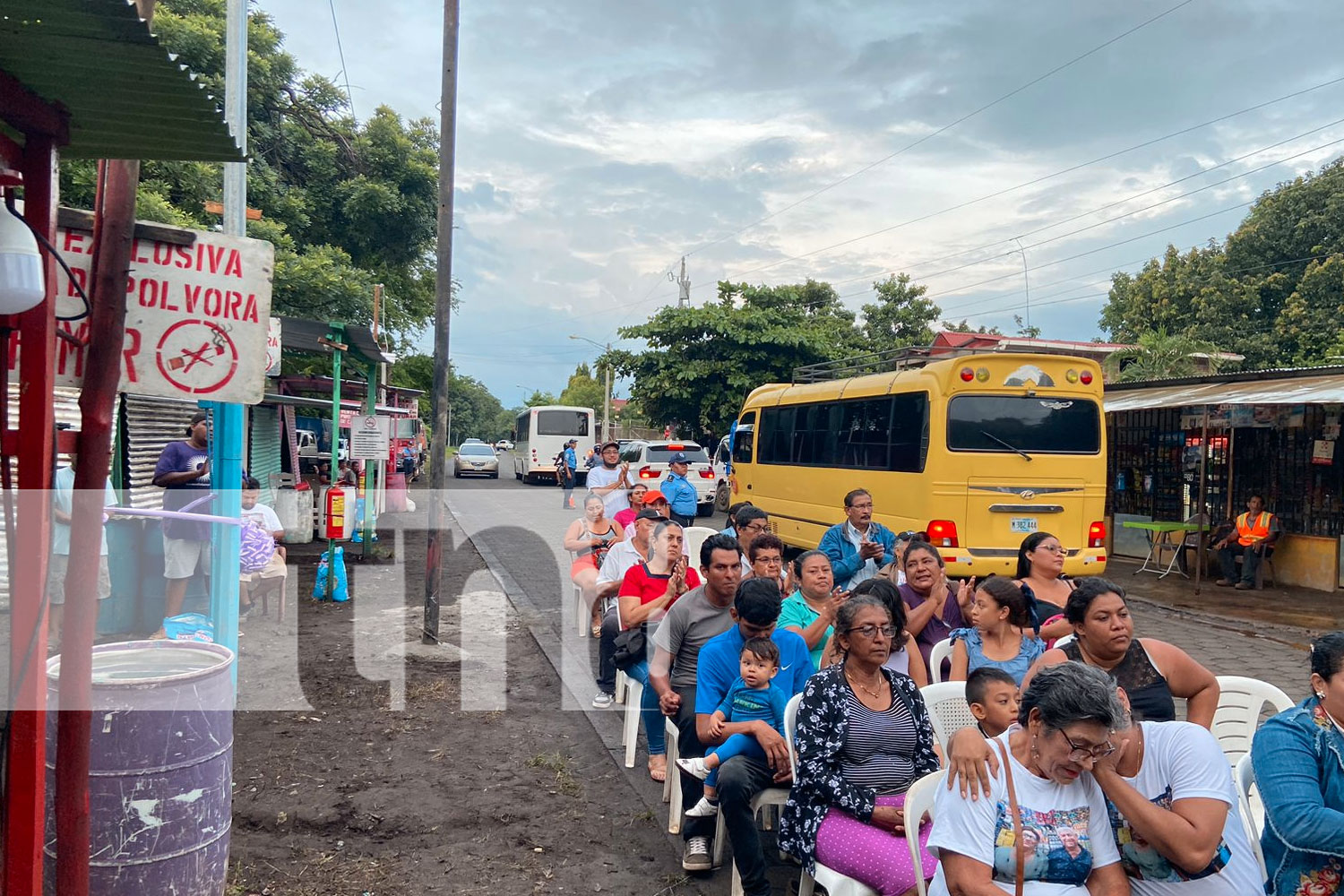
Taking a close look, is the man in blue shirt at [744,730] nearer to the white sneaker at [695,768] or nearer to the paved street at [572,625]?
the white sneaker at [695,768]

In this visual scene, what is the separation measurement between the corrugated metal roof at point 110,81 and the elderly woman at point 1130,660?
3.42 meters

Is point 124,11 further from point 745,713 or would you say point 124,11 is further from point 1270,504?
point 1270,504

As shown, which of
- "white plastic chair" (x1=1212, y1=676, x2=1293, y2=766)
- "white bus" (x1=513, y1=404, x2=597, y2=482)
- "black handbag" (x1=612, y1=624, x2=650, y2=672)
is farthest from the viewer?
"white bus" (x1=513, y1=404, x2=597, y2=482)

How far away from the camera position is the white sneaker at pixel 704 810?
425 centimetres

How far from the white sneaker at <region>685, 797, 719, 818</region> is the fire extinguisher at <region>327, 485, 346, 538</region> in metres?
7.43

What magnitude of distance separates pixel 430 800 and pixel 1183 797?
143 inches

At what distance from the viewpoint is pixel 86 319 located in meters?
3.46

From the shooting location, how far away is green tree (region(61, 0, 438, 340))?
1739 cm

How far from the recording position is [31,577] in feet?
9.32

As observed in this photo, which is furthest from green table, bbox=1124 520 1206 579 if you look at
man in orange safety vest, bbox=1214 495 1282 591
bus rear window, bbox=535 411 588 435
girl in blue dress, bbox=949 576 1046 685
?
bus rear window, bbox=535 411 588 435

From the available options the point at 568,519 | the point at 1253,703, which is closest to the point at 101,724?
the point at 1253,703

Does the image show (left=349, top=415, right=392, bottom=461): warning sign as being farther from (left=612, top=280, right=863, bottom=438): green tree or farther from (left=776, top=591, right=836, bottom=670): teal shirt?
(left=612, top=280, right=863, bottom=438): green tree

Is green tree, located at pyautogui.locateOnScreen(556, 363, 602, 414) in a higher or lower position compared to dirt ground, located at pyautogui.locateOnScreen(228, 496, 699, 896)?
higher

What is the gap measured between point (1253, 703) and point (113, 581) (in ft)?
26.9
